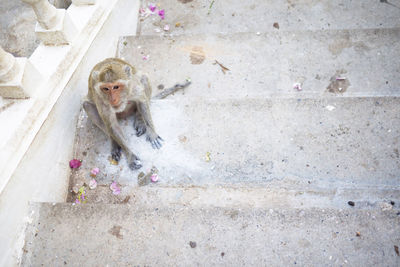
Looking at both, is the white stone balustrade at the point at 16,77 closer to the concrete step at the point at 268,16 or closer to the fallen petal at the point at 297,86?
the concrete step at the point at 268,16

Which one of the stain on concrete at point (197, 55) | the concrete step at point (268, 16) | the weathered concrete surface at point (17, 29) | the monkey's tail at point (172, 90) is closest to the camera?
the monkey's tail at point (172, 90)

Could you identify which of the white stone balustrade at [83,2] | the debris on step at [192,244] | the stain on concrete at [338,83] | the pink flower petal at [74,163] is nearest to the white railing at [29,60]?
the white stone balustrade at [83,2]

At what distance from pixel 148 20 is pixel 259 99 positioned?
2.61 metres

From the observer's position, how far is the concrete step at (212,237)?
214 centimetres

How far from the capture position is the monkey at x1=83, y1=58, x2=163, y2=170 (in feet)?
9.09

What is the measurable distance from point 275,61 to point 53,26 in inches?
97.2

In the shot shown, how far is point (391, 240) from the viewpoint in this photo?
2.10 meters

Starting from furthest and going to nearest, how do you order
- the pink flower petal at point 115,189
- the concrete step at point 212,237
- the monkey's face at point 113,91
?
the pink flower petal at point 115,189, the monkey's face at point 113,91, the concrete step at point 212,237

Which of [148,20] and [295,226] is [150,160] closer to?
[295,226]

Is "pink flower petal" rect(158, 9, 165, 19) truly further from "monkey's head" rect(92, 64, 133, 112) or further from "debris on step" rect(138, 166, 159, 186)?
"debris on step" rect(138, 166, 159, 186)

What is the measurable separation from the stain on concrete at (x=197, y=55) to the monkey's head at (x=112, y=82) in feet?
3.81

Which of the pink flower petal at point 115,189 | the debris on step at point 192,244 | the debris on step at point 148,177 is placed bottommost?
the pink flower petal at point 115,189

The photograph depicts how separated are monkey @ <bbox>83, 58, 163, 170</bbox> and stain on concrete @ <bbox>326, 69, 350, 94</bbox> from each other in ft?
6.76

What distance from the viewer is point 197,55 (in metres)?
3.92
